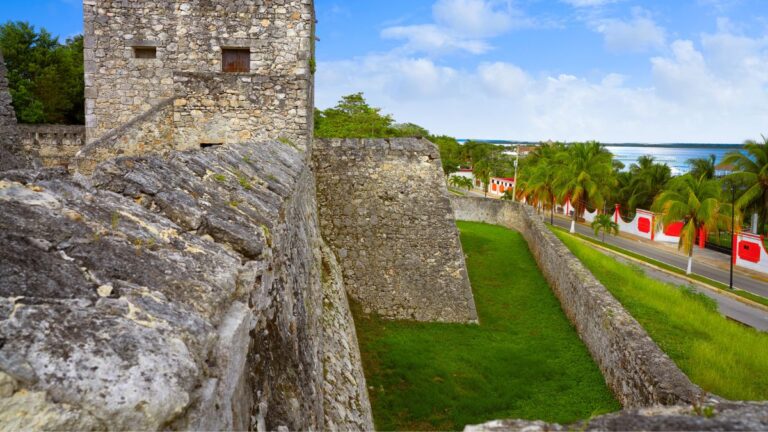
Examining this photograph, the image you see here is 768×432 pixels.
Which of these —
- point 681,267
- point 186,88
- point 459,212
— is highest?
point 186,88

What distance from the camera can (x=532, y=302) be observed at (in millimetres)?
13852

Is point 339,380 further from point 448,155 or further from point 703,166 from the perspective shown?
point 448,155

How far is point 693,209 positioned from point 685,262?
14.0 feet

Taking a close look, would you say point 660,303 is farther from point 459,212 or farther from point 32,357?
point 459,212

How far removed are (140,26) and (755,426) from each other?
10987mm

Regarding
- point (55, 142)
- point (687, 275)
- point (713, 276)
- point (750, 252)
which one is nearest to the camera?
point (55, 142)

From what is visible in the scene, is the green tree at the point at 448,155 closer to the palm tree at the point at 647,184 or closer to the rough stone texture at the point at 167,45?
the palm tree at the point at 647,184

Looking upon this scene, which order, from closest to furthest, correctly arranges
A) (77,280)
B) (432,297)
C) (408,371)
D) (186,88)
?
(77,280) < (186,88) < (408,371) < (432,297)

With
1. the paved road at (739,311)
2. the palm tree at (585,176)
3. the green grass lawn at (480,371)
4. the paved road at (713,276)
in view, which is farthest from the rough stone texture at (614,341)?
the palm tree at (585,176)

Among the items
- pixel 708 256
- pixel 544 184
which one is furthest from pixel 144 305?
pixel 544 184

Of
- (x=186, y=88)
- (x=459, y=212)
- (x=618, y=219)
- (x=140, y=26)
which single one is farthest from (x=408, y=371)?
(x=618, y=219)

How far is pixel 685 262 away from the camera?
2714cm

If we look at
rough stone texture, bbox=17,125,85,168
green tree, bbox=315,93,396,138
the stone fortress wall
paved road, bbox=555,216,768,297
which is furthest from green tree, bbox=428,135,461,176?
the stone fortress wall

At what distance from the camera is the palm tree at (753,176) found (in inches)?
1109
